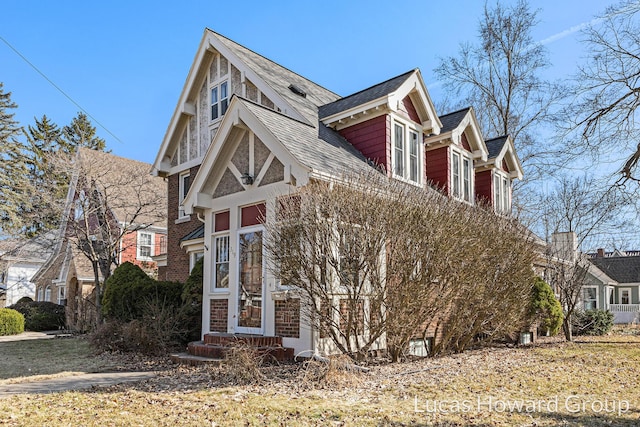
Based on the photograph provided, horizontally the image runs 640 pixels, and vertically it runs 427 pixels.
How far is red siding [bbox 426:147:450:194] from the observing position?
17.2 m

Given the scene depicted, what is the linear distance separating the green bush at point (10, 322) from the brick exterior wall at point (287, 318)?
16.9 metres

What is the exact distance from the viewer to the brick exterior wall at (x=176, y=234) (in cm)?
1855

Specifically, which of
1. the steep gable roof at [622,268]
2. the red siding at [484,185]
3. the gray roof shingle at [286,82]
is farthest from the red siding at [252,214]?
the steep gable roof at [622,268]

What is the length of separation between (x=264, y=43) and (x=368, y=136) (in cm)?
950

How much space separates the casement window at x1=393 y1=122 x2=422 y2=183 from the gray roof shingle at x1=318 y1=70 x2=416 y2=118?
3.33 ft

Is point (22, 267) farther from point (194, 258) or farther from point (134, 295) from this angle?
point (134, 295)

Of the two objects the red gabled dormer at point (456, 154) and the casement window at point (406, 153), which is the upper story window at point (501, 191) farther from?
the casement window at point (406, 153)

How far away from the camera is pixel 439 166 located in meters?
17.3

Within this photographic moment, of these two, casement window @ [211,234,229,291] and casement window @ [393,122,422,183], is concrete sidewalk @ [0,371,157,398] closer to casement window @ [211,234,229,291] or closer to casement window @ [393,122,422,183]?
casement window @ [211,234,229,291]

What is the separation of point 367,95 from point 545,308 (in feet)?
27.6

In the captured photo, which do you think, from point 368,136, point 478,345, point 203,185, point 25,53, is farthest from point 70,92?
point 478,345

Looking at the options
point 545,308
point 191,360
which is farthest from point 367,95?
point 191,360

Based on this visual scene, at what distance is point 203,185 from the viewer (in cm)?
1284

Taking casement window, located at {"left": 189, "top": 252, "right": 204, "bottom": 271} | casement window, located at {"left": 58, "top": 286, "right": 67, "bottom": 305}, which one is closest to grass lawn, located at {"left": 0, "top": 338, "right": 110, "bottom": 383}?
casement window, located at {"left": 189, "top": 252, "right": 204, "bottom": 271}
